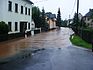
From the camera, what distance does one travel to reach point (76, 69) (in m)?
11.9

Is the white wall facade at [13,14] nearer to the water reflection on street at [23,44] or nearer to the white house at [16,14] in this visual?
the white house at [16,14]

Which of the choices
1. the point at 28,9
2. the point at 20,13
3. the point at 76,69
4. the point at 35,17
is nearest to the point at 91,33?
the point at 76,69

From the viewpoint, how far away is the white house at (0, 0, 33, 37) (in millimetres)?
37106

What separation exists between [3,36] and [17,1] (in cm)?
1327

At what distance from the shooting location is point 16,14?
4303 centimetres

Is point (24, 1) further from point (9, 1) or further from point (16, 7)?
point (9, 1)

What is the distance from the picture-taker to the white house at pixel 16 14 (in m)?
37.1

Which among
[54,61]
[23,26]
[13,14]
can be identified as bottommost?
[54,61]

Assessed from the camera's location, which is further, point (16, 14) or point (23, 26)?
point (23, 26)

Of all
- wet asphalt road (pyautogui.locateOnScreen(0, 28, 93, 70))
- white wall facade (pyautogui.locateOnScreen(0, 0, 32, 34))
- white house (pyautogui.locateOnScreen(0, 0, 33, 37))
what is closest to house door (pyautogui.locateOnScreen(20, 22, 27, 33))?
white house (pyautogui.locateOnScreen(0, 0, 33, 37))

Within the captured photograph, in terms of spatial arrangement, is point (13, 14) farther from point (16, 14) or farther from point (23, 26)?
point (23, 26)

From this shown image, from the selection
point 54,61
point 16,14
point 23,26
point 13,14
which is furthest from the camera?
point 23,26

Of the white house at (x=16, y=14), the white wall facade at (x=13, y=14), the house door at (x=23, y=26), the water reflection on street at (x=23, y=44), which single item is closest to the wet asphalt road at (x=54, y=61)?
the water reflection on street at (x=23, y=44)

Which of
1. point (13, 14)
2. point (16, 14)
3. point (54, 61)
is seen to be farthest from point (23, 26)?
point (54, 61)
